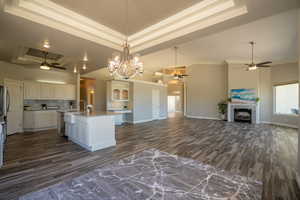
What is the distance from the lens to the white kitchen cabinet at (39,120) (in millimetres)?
5816

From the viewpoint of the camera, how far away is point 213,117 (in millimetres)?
9344

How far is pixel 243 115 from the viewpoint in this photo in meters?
8.22

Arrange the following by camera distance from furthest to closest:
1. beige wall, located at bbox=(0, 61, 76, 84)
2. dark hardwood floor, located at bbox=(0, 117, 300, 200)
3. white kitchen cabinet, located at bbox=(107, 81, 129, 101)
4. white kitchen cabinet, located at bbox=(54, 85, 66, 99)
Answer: white kitchen cabinet, located at bbox=(107, 81, 129, 101) → white kitchen cabinet, located at bbox=(54, 85, 66, 99) → beige wall, located at bbox=(0, 61, 76, 84) → dark hardwood floor, located at bbox=(0, 117, 300, 200)

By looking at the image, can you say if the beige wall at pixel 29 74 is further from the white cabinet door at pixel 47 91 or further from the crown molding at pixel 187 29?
the crown molding at pixel 187 29

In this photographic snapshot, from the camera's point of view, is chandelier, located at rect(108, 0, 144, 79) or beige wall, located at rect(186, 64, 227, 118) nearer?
chandelier, located at rect(108, 0, 144, 79)

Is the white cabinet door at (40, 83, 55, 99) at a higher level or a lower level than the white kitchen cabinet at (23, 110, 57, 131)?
higher

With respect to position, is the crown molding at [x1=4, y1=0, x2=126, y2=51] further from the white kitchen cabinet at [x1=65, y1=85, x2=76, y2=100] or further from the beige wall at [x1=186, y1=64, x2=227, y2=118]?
the beige wall at [x1=186, y1=64, x2=227, y2=118]

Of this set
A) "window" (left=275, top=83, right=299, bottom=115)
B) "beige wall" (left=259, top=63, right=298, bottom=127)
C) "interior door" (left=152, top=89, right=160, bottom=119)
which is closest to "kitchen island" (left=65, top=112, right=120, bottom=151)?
"interior door" (left=152, top=89, right=160, bottom=119)

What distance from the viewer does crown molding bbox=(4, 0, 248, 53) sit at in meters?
2.46

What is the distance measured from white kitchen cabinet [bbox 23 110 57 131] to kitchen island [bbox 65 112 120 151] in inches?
114

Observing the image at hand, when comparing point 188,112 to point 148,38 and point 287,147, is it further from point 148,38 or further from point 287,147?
point 148,38

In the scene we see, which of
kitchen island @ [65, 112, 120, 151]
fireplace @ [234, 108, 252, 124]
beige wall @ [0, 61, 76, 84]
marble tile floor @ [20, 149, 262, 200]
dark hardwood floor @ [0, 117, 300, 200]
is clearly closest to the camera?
marble tile floor @ [20, 149, 262, 200]

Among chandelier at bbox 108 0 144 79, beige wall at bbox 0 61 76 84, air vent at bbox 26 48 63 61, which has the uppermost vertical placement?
air vent at bbox 26 48 63 61

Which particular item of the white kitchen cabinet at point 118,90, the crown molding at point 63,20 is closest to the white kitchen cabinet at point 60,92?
the white kitchen cabinet at point 118,90
